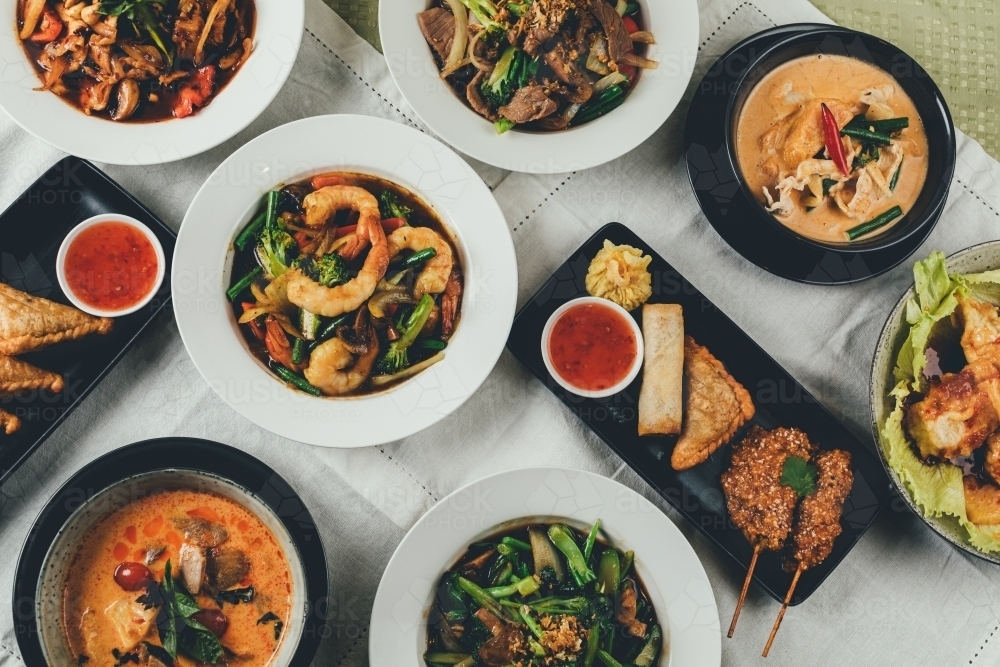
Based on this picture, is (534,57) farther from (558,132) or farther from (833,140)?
(833,140)

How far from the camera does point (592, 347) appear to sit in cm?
306

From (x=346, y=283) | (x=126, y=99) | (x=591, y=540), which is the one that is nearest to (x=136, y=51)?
(x=126, y=99)

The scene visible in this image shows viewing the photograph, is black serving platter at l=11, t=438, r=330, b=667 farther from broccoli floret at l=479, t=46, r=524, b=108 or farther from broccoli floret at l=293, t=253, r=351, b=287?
broccoli floret at l=479, t=46, r=524, b=108

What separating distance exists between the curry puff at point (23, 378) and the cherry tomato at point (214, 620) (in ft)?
3.23

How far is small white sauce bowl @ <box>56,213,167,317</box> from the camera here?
2.87 m

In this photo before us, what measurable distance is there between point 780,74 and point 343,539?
254 cm

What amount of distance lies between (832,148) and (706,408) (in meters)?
1.11

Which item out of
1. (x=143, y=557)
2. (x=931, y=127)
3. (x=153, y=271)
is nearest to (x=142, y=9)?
(x=153, y=271)

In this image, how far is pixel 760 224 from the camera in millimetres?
3076

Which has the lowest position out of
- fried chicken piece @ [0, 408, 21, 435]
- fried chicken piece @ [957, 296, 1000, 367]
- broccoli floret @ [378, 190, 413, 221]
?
fried chicken piece @ [0, 408, 21, 435]

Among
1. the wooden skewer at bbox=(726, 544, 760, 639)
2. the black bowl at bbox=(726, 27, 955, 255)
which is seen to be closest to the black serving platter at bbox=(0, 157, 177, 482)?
the black bowl at bbox=(726, 27, 955, 255)

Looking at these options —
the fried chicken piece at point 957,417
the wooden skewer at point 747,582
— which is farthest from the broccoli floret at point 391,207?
the fried chicken piece at point 957,417

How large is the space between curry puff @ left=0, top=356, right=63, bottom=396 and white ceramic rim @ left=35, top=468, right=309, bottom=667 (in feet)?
1.59

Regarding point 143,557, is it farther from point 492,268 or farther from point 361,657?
point 492,268
